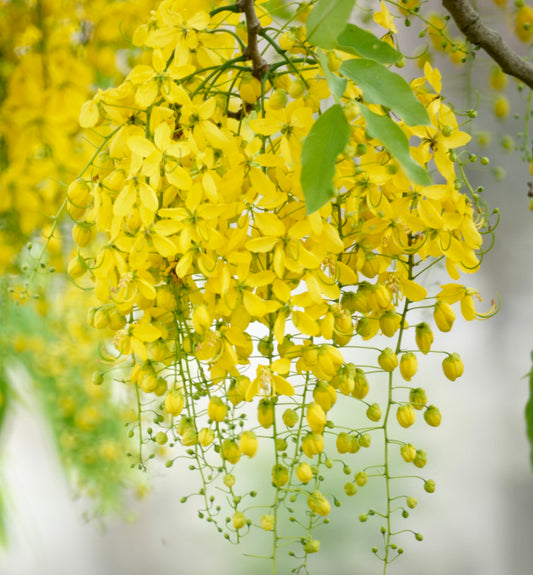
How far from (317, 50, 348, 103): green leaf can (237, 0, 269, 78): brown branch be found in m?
0.11

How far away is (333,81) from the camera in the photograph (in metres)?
0.34

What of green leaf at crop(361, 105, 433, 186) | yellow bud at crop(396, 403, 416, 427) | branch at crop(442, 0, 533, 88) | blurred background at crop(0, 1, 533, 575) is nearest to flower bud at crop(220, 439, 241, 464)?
yellow bud at crop(396, 403, 416, 427)

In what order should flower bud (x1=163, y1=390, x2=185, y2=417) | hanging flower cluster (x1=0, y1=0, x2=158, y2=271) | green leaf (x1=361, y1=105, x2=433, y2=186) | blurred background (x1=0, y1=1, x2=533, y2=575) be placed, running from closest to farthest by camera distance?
green leaf (x1=361, y1=105, x2=433, y2=186) < flower bud (x1=163, y1=390, x2=185, y2=417) < hanging flower cluster (x1=0, y1=0, x2=158, y2=271) < blurred background (x1=0, y1=1, x2=533, y2=575)

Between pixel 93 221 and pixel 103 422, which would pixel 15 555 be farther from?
pixel 93 221

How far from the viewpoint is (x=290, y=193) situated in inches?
17.0

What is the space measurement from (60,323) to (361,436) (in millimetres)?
731

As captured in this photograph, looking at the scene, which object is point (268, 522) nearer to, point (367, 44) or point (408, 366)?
point (408, 366)

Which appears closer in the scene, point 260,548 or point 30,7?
point 30,7

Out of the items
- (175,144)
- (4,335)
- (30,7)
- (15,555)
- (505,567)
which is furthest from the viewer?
(15,555)

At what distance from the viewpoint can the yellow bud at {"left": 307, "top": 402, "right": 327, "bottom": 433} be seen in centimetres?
40

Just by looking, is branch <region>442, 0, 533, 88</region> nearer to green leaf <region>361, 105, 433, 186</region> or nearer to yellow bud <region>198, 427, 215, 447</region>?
green leaf <region>361, 105, 433, 186</region>

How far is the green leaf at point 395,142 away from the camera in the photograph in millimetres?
327

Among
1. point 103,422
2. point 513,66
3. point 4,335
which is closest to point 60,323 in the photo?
point 4,335

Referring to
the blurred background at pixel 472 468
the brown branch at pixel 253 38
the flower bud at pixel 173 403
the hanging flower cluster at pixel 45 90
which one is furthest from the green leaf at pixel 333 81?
the blurred background at pixel 472 468
